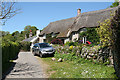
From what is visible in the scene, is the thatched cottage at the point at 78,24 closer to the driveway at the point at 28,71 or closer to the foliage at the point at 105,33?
the foliage at the point at 105,33

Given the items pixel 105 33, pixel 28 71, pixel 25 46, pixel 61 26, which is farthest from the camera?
pixel 61 26

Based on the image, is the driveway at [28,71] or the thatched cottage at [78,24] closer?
the driveway at [28,71]

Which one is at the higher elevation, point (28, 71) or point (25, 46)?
point (25, 46)

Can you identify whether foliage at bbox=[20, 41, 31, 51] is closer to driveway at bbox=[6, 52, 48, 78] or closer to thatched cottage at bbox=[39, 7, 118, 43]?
thatched cottage at bbox=[39, 7, 118, 43]

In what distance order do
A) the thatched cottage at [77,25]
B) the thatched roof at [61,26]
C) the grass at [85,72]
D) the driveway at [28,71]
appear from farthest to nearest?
the thatched roof at [61,26]
the thatched cottage at [77,25]
the driveway at [28,71]
the grass at [85,72]

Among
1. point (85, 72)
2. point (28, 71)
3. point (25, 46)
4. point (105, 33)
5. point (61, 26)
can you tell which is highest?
point (61, 26)

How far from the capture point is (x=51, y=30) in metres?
31.4

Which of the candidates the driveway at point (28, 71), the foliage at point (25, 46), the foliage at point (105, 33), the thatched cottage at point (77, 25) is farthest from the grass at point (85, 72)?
the foliage at point (25, 46)

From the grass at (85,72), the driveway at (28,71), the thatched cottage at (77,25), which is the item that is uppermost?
the thatched cottage at (77,25)

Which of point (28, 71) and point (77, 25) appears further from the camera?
point (77, 25)

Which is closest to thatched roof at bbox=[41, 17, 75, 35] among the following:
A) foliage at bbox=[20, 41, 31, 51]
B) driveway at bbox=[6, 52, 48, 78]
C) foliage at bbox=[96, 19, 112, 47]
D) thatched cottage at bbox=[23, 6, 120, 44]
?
thatched cottage at bbox=[23, 6, 120, 44]

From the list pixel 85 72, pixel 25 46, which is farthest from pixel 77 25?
pixel 85 72

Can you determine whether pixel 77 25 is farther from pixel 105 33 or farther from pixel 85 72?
pixel 85 72

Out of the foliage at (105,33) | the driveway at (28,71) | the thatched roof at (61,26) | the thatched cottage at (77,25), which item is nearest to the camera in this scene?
the driveway at (28,71)
